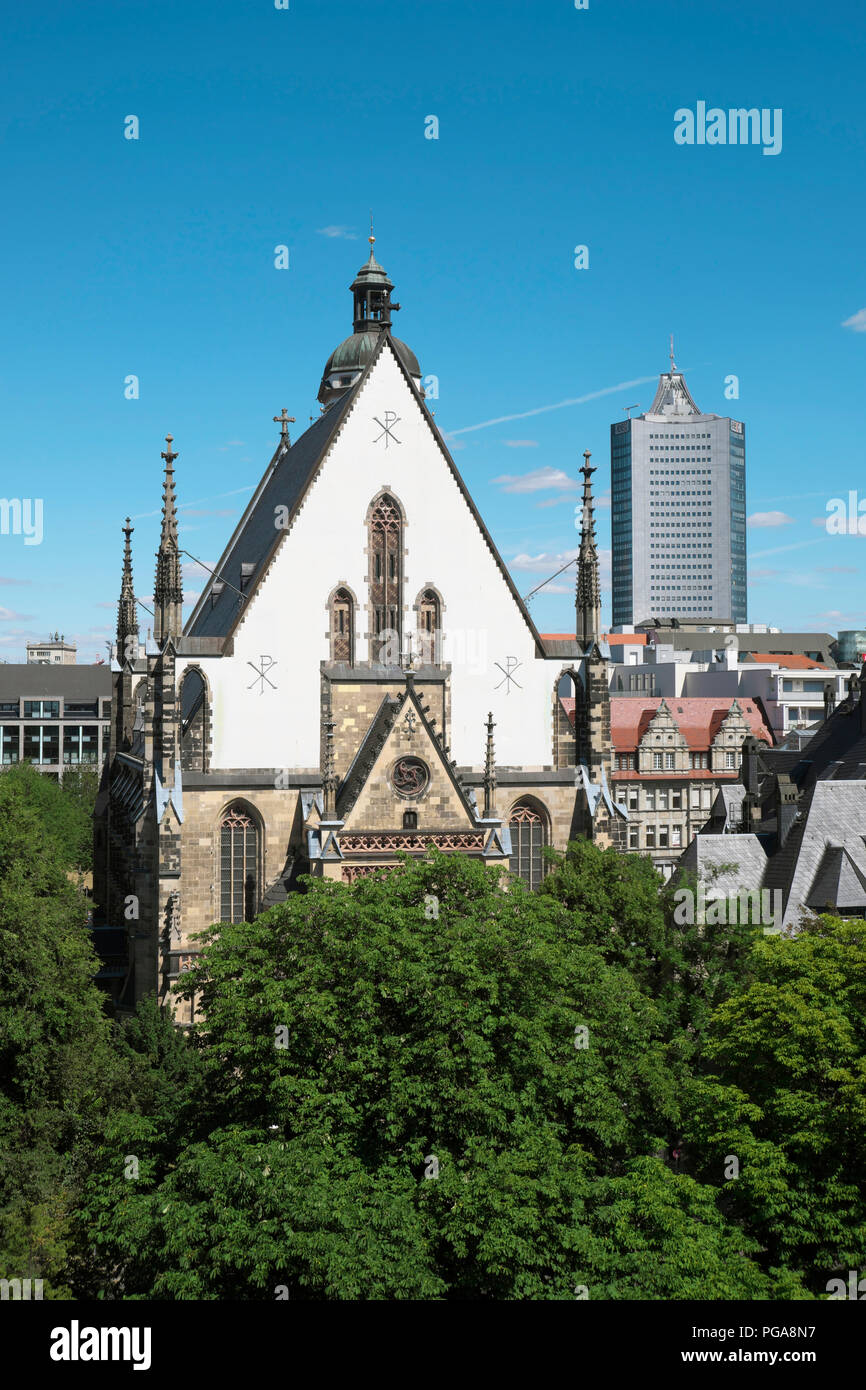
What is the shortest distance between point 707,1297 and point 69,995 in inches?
798

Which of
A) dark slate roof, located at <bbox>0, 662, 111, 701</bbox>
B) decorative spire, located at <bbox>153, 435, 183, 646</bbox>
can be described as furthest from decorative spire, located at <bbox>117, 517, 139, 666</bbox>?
dark slate roof, located at <bbox>0, 662, 111, 701</bbox>

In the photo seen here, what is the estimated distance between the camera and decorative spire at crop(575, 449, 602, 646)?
50406 mm

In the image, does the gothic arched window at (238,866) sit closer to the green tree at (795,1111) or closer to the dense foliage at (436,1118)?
the dense foliage at (436,1118)

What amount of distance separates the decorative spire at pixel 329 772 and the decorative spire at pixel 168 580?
19.2 feet

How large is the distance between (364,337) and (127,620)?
1823cm

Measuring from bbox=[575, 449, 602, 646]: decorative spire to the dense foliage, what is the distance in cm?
1854

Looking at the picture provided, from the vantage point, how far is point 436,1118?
957 inches

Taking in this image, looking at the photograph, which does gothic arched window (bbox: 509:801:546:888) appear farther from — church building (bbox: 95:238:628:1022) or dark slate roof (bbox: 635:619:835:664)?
dark slate roof (bbox: 635:619:835:664)

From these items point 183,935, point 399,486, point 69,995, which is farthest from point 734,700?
point 69,995

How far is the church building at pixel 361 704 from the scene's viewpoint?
44094 millimetres

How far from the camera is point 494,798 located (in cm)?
4569

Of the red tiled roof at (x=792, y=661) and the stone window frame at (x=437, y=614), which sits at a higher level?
the red tiled roof at (x=792, y=661)

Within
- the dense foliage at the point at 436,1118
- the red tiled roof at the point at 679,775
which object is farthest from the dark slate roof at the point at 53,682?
the dense foliage at the point at 436,1118

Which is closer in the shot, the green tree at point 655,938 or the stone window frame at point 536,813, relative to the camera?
the green tree at point 655,938
